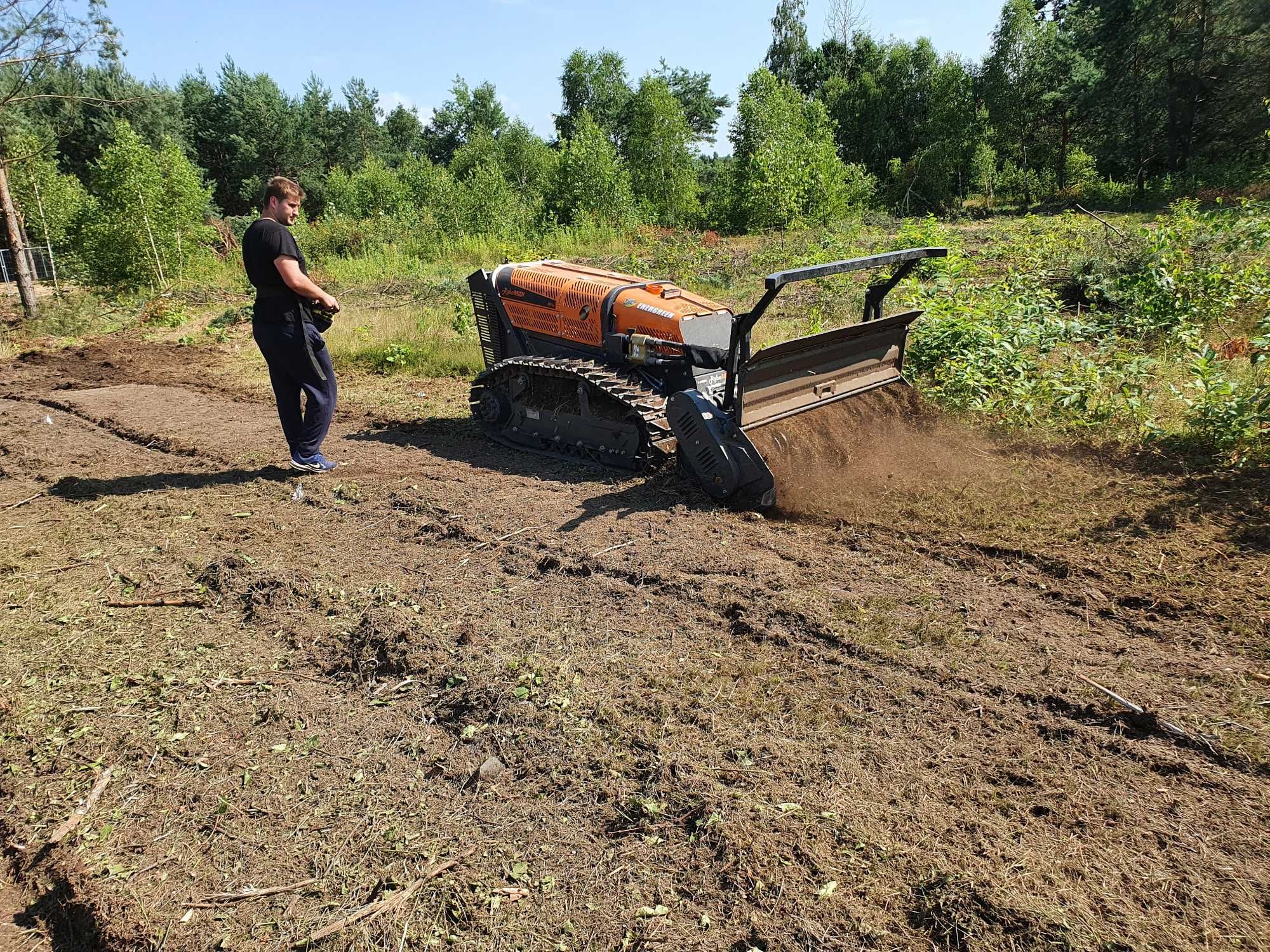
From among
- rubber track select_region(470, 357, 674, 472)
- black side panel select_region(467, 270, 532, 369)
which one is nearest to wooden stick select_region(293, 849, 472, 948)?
rubber track select_region(470, 357, 674, 472)

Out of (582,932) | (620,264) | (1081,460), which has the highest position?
(620,264)

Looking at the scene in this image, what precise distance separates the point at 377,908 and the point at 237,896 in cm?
50

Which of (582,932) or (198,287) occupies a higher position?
(198,287)

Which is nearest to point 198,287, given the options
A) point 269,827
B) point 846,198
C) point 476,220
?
point 476,220

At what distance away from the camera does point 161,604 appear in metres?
4.69

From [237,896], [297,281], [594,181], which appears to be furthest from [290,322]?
[594,181]

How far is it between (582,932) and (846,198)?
2523 cm

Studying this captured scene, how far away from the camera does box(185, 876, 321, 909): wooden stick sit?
267 cm

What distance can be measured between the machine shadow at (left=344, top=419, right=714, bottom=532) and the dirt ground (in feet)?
0.23

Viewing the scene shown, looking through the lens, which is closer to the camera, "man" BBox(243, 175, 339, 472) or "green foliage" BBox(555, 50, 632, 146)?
"man" BBox(243, 175, 339, 472)

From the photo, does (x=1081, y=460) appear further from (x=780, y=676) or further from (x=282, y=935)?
(x=282, y=935)

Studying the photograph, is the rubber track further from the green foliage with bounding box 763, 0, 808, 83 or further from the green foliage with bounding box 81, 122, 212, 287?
the green foliage with bounding box 763, 0, 808, 83

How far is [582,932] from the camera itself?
2494 millimetres

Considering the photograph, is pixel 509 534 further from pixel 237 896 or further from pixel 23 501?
pixel 23 501
